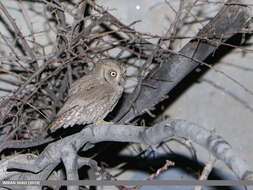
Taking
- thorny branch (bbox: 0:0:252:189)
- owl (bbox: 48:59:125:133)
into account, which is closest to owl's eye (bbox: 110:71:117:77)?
owl (bbox: 48:59:125:133)

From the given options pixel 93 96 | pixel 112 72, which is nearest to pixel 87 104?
pixel 93 96

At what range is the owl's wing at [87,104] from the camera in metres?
3.32

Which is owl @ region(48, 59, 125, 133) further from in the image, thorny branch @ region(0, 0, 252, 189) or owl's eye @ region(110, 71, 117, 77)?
thorny branch @ region(0, 0, 252, 189)

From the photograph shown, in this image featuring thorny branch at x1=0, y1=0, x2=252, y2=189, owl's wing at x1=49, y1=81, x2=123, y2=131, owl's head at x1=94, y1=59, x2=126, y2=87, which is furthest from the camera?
owl's head at x1=94, y1=59, x2=126, y2=87

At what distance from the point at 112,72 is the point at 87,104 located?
35cm

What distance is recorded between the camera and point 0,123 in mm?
3436

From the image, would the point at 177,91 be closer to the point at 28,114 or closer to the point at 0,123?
the point at 28,114

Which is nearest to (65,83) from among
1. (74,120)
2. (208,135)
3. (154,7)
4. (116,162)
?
(74,120)

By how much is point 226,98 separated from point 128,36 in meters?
1.24

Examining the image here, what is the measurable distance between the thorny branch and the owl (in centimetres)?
14

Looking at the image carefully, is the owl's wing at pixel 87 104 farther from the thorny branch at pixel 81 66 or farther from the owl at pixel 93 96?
the thorny branch at pixel 81 66

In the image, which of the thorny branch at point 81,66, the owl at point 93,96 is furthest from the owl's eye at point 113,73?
the thorny branch at point 81,66

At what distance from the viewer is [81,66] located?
398 cm

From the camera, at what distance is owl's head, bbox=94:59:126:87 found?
139 inches
